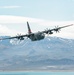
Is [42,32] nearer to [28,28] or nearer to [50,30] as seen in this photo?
[50,30]

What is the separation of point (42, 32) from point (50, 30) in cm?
387

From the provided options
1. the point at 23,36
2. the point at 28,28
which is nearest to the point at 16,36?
the point at 23,36

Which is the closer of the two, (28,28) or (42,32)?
(42,32)

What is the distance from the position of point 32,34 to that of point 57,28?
1208 centimetres

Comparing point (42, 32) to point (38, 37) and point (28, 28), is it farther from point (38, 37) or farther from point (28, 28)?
point (28, 28)

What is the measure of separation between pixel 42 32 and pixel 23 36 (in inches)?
410

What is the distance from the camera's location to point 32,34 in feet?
541

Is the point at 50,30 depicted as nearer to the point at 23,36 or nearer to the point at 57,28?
the point at 57,28

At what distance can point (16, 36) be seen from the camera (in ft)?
545

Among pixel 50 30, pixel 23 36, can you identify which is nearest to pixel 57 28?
pixel 50 30

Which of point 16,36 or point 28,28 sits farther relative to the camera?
point 28,28

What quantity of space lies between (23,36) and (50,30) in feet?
44.2

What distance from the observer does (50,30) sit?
531 feet

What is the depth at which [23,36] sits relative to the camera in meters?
166
